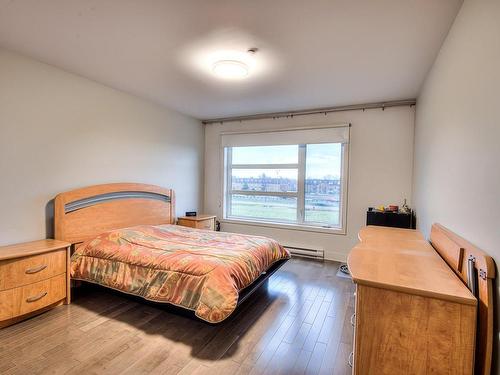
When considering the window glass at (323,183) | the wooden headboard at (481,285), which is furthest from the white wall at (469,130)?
the window glass at (323,183)

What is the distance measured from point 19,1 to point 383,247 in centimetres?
317

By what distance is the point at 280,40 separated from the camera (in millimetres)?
2166

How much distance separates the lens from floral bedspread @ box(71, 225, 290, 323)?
6.78 ft

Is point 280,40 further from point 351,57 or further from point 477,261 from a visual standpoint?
point 477,261

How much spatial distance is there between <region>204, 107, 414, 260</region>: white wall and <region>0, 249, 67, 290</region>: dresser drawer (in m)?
3.29

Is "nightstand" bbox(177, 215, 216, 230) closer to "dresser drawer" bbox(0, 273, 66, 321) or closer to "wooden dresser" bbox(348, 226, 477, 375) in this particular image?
"dresser drawer" bbox(0, 273, 66, 321)

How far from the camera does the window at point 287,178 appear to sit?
4297mm

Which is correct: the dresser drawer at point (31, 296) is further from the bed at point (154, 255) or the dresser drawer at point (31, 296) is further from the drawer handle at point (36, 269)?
the bed at point (154, 255)

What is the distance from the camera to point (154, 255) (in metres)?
2.49

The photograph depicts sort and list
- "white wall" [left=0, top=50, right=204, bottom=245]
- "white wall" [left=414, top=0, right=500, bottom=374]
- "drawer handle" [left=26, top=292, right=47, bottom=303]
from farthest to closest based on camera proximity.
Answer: "white wall" [left=0, top=50, right=204, bottom=245] < "drawer handle" [left=26, top=292, right=47, bottom=303] < "white wall" [left=414, top=0, right=500, bottom=374]

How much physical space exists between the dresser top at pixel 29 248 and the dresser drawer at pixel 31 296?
298 mm

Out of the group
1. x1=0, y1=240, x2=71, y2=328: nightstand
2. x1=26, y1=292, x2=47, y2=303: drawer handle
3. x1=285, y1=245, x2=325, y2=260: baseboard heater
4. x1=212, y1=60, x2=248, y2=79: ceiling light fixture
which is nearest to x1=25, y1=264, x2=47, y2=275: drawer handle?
Result: x1=0, y1=240, x2=71, y2=328: nightstand

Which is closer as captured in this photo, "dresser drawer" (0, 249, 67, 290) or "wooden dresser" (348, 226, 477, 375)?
"wooden dresser" (348, 226, 477, 375)

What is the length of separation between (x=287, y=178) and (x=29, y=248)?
3.67m
